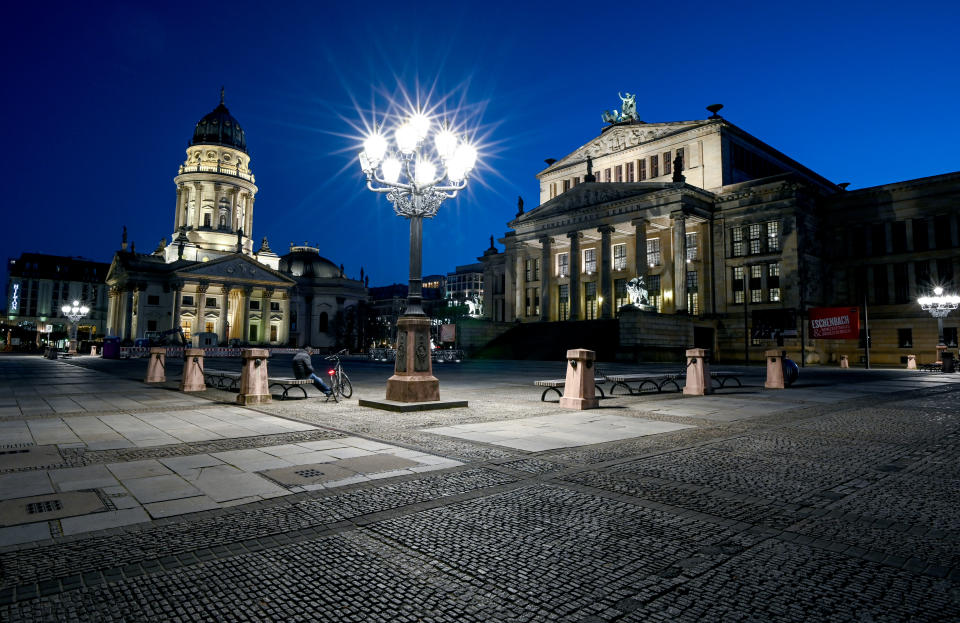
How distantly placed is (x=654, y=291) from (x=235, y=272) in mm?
64226

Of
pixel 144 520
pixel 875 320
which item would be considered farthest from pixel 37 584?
pixel 875 320

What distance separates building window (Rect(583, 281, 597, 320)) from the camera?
5966 cm

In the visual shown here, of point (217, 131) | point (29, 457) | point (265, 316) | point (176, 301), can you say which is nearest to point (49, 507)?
point (29, 457)

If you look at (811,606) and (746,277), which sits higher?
(746,277)

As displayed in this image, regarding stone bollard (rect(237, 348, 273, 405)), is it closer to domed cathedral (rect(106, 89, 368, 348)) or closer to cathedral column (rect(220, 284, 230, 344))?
domed cathedral (rect(106, 89, 368, 348))

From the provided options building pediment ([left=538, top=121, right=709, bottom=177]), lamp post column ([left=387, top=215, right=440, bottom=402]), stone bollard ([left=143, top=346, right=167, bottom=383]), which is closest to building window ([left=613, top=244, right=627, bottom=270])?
building pediment ([left=538, top=121, right=709, bottom=177])

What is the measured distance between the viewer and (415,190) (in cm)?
1359

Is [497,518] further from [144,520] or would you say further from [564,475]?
[144,520]

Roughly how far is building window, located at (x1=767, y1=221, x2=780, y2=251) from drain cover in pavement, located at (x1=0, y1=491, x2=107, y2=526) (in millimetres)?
51002

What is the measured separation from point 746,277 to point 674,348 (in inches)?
390

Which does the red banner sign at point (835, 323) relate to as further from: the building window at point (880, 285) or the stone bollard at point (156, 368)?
the stone bollard at point (156, 368)

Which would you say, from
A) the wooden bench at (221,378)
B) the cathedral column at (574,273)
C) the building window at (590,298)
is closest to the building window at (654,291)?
the building window at (590,298)

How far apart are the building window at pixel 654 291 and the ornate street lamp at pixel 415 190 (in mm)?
43798

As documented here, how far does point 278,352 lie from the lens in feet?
239
